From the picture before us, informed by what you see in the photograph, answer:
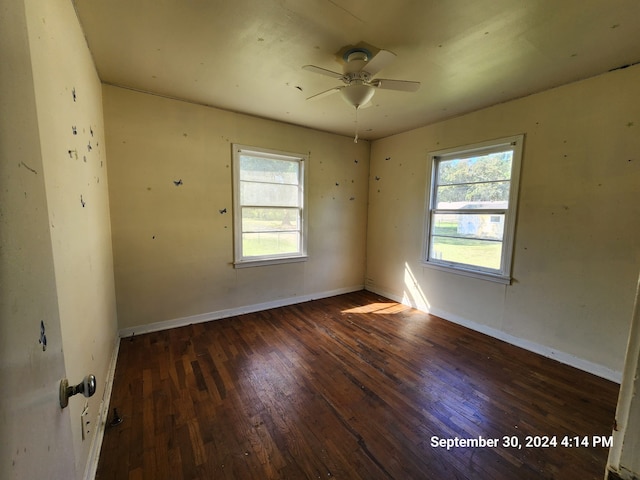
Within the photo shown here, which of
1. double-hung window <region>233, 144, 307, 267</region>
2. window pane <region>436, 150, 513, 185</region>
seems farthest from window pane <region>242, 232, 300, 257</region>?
window pane <region>436, 150, 513, 185</region>

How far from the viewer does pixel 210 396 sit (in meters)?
1.93

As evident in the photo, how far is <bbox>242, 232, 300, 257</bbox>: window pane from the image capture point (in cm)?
340

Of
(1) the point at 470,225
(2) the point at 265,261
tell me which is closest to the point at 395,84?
(1) the point at 470,225

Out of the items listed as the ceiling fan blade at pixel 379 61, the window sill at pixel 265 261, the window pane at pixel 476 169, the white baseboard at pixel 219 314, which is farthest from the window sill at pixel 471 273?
the ceiling fan blade at pixel 379 61

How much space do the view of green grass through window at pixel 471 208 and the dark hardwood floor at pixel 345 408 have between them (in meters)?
0.92

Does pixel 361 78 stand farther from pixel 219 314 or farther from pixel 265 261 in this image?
pixel 219 314

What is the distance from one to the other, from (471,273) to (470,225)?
551mm

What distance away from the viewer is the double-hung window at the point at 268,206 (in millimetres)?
3271

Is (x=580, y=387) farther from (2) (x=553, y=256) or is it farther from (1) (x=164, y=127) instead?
(1) (x=164, y=127)

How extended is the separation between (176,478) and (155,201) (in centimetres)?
236

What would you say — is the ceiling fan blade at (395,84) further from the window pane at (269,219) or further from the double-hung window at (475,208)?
the window pane at (269,219)

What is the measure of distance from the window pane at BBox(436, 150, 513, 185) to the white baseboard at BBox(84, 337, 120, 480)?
12.4ft

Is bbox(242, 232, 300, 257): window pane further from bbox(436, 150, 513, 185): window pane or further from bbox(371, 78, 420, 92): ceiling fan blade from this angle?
bbox(371, 78, 420, 92): ceiling fan blade

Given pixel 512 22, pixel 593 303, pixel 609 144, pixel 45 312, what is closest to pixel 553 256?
pixel 593 303
